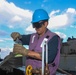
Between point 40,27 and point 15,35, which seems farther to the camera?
point 15,35

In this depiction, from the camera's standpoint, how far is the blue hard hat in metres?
4.92

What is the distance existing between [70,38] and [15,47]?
88.6ft

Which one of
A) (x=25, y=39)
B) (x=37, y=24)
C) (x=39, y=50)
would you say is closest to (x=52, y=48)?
(x=39, y=50)

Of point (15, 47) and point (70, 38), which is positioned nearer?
point (15, 47)

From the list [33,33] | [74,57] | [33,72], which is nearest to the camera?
[33,72]

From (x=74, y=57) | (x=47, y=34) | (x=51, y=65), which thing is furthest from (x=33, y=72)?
(x=74, y=57)

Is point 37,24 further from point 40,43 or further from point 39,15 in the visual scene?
point 40,43

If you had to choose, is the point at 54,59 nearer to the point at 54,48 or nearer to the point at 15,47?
the point at 54,48

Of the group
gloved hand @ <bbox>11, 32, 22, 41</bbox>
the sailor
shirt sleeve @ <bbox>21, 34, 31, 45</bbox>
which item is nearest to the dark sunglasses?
the sailor

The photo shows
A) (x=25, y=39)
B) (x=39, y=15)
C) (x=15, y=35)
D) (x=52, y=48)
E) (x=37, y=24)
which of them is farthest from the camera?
(x=25, y=39)

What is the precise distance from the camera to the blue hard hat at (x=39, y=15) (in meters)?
4.92

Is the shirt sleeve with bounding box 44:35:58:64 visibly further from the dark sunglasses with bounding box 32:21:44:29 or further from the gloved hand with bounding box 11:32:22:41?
the gloved hand with bounding box 11:32:22:41

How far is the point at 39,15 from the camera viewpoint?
498 centimetres

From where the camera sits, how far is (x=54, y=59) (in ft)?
15.7
